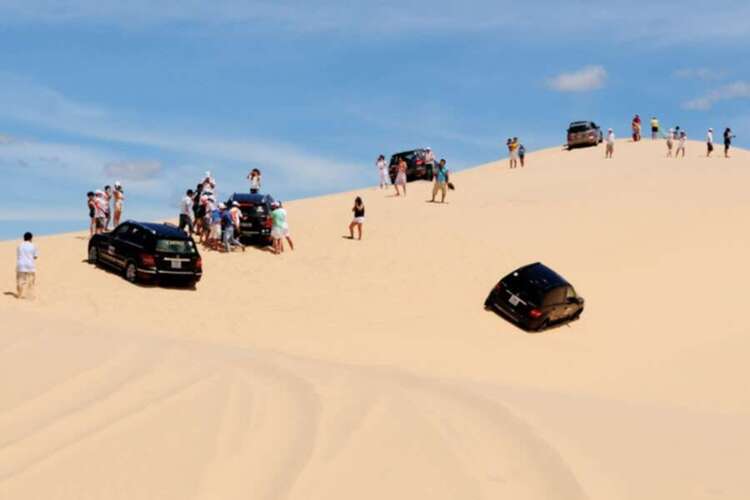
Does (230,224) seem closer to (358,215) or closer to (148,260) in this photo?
(358,215)

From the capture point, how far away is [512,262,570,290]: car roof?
19062 mm

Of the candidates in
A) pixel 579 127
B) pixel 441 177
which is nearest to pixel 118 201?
pixel 441 177

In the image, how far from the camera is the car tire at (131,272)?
20070 mm

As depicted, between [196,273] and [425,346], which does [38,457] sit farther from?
[196,273]

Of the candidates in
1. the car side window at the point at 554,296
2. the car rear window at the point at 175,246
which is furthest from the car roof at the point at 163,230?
the car side window at the point at 554,296

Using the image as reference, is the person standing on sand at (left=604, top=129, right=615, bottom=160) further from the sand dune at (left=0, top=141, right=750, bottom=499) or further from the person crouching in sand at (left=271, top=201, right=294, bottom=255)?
the person crouching in sand at (left=271, top=201, right=294, bottom=255)

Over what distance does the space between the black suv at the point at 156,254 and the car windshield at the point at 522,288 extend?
786 cm

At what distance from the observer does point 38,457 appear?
6418 mm

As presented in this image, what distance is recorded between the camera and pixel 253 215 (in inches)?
963

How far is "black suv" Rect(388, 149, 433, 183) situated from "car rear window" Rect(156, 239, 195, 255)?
816 inches

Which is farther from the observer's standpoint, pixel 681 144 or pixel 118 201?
pixel 681 144

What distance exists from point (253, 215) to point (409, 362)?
10.6m

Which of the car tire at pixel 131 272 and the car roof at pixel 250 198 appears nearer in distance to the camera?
the car tire at pixel 131 272

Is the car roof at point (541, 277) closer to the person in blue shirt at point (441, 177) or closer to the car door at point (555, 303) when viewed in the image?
the car door at point (555, 303)
